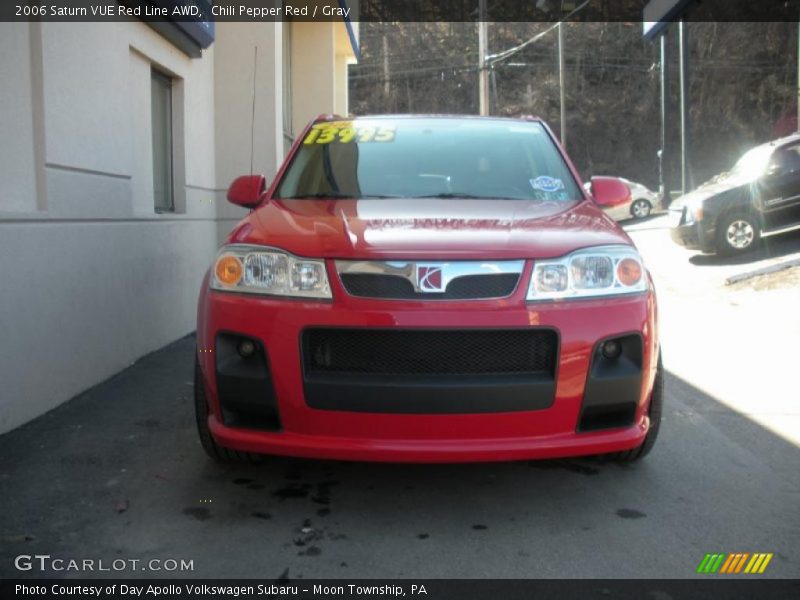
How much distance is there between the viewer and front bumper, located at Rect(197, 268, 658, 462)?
10.5 ft

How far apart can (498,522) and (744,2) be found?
40.5 m

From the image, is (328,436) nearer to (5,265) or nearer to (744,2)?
(5,265)

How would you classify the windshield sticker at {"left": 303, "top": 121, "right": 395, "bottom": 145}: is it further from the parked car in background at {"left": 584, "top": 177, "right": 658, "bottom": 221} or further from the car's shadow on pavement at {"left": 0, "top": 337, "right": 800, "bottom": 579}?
the parked car in background at {"left": 584, "top": 177, "right": 658, "bottom": 221}

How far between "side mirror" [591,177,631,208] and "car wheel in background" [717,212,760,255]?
9386mm

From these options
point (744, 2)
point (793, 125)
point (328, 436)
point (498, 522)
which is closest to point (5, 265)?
point (328, 436)

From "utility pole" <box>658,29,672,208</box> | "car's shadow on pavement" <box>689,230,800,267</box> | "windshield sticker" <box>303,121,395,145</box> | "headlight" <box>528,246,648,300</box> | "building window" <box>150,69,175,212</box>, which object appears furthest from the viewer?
"utility pole" <box>658,29,672,208</box>

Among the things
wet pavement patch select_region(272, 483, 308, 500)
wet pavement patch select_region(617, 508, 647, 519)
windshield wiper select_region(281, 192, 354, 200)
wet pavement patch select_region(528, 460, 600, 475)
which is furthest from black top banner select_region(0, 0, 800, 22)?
wet pavement patch select_region(617, 508, 647, 519)

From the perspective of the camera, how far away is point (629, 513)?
3.52 m

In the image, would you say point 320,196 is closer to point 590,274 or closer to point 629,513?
point 590,274

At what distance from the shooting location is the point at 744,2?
38.2 metres

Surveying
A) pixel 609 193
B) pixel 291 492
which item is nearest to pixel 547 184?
pixel 609 193

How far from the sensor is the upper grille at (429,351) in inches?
126

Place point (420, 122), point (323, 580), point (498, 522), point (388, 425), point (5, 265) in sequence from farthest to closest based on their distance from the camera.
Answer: point (420, 122), point (5, 265), point (498, 522), point (388, 425), point (323, 580)

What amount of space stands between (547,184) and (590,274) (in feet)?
4.22
